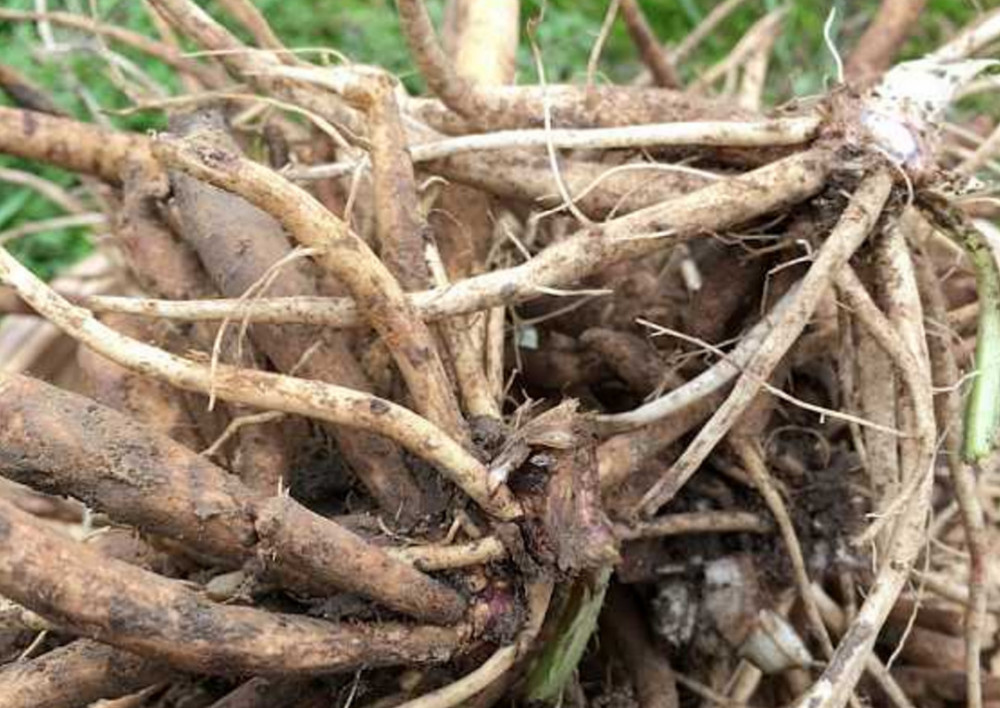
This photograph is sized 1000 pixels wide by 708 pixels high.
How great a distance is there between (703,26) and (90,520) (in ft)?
3.34

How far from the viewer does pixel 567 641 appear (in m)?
0.93

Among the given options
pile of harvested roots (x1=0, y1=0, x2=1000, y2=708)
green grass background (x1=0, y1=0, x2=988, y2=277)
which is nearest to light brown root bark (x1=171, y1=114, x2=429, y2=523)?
pile of harvested roots (x1=0, y1=0, x2=1000, y2=708)

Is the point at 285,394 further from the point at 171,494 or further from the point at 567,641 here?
the point at 567,641

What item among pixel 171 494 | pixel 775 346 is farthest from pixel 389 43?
pixel 171 494

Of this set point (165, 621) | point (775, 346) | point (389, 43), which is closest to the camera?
point (165, 621)

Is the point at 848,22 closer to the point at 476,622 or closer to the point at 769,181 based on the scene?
the point at 769,181

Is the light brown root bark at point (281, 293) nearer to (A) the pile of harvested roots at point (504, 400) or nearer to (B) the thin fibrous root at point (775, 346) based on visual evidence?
(A) the pile of harvested roots at point (504, 400)

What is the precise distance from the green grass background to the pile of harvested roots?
63 centimetres

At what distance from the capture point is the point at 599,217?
1.07 metres

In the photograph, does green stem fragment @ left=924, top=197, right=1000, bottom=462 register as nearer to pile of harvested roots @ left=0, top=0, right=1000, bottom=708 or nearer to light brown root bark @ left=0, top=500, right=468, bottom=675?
pile of harvested roots @ left=0, top=0, right=1000, bottom=708

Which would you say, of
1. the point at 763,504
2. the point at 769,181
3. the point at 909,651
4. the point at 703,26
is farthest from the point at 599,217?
the point at 703,26

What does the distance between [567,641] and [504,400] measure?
8.2 inches

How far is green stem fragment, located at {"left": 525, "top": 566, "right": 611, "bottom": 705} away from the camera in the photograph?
0.92 meters

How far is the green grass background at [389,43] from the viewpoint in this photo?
189cm
